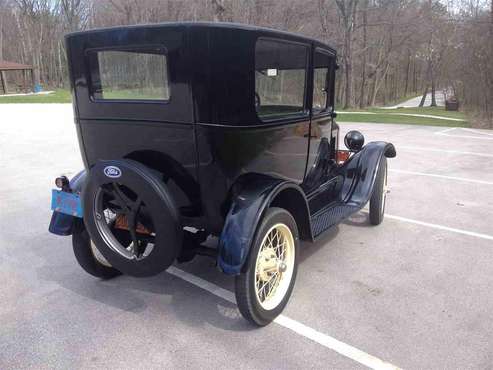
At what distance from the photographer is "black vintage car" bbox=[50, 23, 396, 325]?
2.52 meters

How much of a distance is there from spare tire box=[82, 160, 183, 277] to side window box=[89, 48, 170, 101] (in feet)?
1.64

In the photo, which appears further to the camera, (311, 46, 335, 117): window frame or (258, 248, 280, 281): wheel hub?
(311, 46, 335, 117): window frame

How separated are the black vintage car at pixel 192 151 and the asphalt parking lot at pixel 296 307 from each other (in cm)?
29

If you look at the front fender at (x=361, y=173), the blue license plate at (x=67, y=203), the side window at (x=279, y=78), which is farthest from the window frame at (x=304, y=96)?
the blue license plate at (x=67, y=203)

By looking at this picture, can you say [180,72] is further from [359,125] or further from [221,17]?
[221,17]

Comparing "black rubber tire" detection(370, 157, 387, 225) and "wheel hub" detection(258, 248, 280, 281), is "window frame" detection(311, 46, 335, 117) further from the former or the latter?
"wheel hub" detection(258, 248, 280, 281)

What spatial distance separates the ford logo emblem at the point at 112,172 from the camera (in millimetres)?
2564

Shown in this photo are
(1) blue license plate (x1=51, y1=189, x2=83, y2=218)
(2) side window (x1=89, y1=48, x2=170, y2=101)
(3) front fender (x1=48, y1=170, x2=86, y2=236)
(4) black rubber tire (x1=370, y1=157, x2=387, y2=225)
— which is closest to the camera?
(2) side window (x1=89, y1=48, x2=170, y2=101)

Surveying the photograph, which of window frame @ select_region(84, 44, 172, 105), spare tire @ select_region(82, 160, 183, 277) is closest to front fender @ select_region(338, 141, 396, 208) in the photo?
spare tire @ select_region(82, 160, 183, 277)

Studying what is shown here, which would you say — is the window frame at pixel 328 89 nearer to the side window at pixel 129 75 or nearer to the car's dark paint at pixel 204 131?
the car's dark paint at pixel 204 131

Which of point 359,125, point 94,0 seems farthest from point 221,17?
point 94,0

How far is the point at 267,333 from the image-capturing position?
2723 millimetres

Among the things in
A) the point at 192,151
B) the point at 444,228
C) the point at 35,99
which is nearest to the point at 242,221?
the point at 192,151

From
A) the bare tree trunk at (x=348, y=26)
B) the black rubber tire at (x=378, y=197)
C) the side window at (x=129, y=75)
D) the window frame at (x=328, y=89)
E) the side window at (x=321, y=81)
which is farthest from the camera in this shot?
the bare tree trunk at (x=348, y=26)
